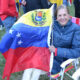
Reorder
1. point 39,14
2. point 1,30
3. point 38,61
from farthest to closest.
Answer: point 1,30 → point 39,14 → point 38,61

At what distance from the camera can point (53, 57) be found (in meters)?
3.17

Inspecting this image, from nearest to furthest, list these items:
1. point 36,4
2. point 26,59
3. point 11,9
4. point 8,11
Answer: point 26,59, point 8,11, point 11,9, point 36,4

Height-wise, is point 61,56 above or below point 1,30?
above

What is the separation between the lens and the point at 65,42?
301 cm

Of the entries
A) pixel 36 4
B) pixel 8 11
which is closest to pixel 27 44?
pixel 8 11

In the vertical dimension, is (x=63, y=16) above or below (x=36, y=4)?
above

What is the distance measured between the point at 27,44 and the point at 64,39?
533 mm

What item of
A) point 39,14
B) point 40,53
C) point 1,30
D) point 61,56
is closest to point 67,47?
point 61,56

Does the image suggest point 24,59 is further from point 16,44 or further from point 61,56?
point 61,56

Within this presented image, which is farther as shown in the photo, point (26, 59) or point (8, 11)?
point (8, 11)

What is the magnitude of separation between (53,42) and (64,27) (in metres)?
0.28

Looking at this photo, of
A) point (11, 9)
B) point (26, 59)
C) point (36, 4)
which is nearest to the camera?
point (26, 59)

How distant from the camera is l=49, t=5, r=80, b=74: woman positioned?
2930 millimetres

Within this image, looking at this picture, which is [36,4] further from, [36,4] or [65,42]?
[65,42]
